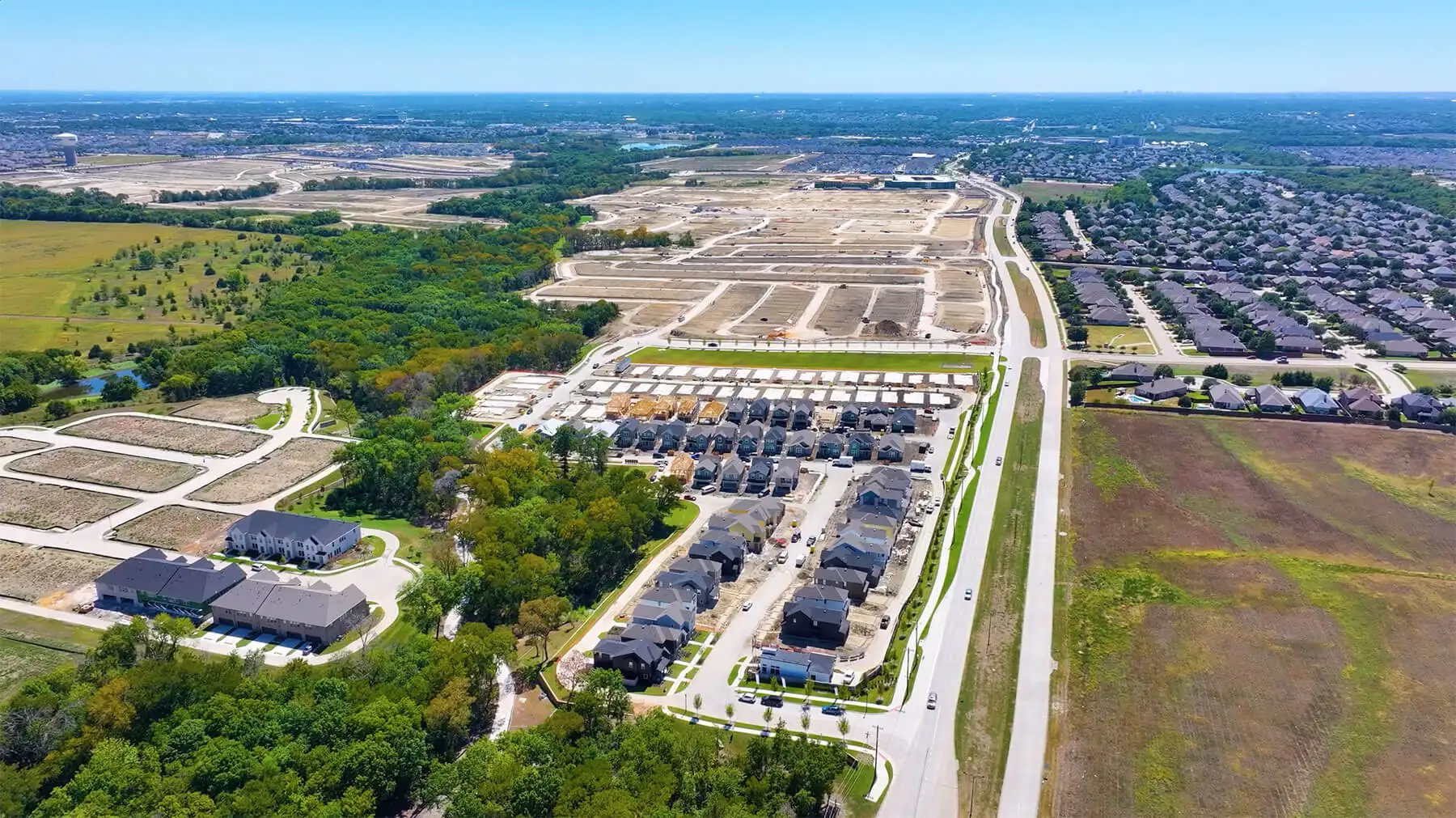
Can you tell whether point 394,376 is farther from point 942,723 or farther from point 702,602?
point 942,723

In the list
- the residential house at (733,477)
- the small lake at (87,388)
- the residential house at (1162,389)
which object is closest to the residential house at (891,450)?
the residential house at (733,477)

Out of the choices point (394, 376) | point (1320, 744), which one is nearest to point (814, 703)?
point (1320, 744)

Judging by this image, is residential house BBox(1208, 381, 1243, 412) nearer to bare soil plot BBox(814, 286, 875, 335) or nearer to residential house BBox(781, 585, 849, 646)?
bare soil plot BBox(814, 286, 875, 335)

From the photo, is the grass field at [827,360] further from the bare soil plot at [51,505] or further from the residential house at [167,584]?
the residential house at [167,584]

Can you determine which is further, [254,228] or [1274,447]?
[254,228]

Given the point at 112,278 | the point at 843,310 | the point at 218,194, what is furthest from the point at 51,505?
the point at 218,194

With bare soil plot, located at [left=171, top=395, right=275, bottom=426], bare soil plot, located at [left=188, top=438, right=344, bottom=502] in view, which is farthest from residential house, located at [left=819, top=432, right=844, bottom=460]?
bare soil plot, located at [left=171, top=395, right=275, bottom=426]
